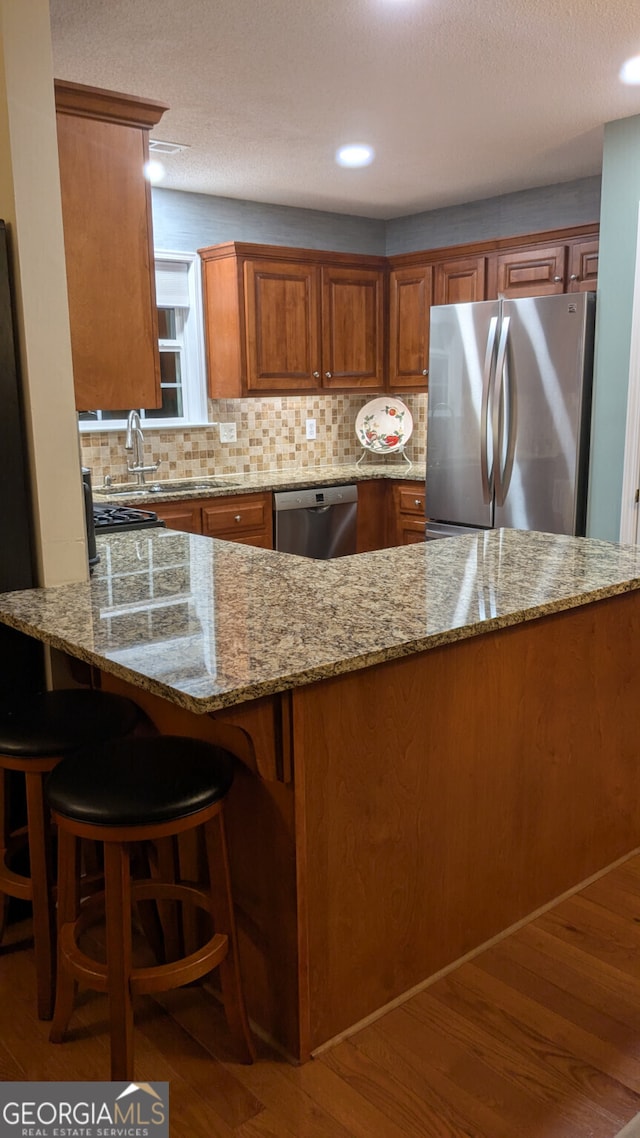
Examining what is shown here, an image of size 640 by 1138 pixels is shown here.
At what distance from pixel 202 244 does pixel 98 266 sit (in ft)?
9.16

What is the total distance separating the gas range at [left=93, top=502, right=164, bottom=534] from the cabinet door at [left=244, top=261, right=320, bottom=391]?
1.75 meters

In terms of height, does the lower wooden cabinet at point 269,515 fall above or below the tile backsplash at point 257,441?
below

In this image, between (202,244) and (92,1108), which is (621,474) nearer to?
(202,244)

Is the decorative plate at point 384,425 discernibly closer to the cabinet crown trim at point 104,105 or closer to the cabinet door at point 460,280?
the cabinet door at point 460,280

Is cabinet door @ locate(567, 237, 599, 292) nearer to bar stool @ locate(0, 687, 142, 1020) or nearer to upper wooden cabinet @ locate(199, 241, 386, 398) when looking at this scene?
upper wooden cabinet @ locate(199, 241, 386, 398)

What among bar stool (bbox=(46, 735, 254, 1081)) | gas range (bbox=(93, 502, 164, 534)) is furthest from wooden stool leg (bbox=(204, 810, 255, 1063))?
gas range (bbox=(93, 502, 164, 534))

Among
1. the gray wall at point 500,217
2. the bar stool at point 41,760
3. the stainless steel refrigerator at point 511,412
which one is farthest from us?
the gray wall at point 500,217

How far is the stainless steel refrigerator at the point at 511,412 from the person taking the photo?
3996 mm

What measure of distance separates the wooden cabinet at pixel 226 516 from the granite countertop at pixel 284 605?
1659 millimetres

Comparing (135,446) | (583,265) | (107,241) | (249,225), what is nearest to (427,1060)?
(107,241)

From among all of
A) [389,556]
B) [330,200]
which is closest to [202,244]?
[330,200]

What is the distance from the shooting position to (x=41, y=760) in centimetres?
181

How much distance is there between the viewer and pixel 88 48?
2891 millimetres

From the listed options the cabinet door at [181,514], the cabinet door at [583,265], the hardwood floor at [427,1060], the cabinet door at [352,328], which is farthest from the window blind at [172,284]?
the hardwood floor at [427,1060]
